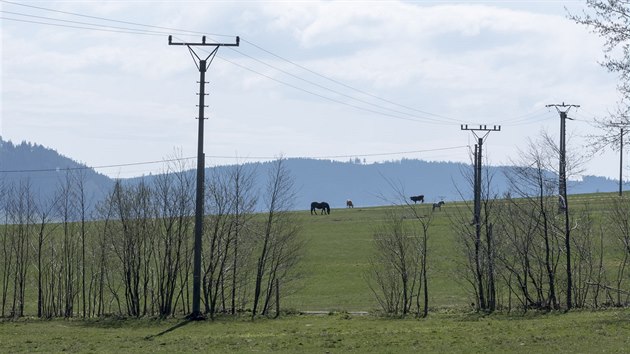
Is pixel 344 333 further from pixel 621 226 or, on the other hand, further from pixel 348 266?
pixel 348 266

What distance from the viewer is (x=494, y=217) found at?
43625 millimetres

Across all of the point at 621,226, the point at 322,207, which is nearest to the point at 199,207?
the point at 621,226

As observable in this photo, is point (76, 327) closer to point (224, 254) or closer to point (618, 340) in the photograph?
point (224, 254)

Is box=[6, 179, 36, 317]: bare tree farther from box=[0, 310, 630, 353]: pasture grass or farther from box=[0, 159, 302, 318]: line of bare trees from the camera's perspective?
box=[0, 310, 630, 353]: pasture grass

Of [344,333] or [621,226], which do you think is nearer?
[344,333]

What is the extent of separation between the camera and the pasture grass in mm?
25878

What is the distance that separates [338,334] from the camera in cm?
2984

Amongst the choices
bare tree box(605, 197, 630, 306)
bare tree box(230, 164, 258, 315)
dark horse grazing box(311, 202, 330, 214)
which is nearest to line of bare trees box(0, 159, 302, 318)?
bare tree box(230, 164, 258, 315)

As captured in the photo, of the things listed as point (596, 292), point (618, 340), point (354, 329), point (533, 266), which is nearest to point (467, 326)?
point (354, 329)

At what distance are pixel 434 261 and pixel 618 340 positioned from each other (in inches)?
1383

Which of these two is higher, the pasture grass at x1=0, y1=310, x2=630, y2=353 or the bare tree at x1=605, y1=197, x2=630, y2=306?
the bare tree at x1=605, y1=197, x2=630, y2=306

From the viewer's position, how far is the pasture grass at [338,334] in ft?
84.9

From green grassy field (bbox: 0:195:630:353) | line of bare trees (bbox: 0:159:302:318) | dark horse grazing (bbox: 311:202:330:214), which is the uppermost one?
dark horse grazing (bbox: 311:202:330:214)

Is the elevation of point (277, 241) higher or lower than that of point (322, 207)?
lower
